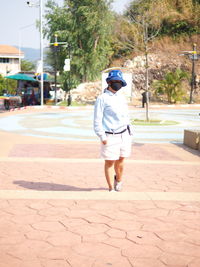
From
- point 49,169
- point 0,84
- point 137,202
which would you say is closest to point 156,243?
point 137,202

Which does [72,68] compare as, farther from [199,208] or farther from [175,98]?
[199,208]

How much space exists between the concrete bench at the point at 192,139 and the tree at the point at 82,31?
30.0 meters

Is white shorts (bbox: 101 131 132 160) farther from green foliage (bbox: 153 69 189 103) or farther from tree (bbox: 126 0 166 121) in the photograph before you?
green foliage (bbox: 153 69 189 103)

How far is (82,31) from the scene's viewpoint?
40.4 meters

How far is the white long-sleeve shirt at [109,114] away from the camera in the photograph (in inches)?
193

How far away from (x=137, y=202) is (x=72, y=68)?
37487 mm

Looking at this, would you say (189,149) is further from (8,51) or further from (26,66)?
(26,66)

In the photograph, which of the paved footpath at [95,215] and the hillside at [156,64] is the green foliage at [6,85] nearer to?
the hillside at [156,64]

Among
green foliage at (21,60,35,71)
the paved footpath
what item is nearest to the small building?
green foliage at (21,60,35,71)

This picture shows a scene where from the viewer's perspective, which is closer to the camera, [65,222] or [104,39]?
[65,222]

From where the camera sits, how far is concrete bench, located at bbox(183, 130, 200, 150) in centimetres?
1025

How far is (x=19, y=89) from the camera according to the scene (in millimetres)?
36500

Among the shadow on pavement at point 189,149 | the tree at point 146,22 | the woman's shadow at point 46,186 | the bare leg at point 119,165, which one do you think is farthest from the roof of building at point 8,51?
the bare leg at point 119,165

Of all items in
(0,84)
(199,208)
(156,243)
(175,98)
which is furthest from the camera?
(0,84)
